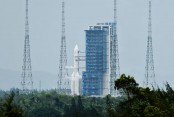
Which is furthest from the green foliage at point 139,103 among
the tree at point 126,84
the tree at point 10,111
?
the tree at point 10,111

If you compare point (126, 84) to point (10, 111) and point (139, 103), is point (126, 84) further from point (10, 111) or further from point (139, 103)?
point (10, 111)

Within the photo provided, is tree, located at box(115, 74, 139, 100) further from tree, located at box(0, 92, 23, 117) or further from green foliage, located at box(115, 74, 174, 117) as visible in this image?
tree, located at box(0, 92, 23, 117)

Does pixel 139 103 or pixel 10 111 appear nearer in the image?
pixel 10 111

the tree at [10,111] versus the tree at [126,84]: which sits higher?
the tree at [126,84]

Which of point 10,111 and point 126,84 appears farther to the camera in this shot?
point 126,84

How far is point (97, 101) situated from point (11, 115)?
92010 mm

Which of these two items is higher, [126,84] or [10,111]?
[126,84]

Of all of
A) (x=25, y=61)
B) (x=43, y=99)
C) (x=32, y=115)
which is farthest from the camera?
(x=25, y=61)

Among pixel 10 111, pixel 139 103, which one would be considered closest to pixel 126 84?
pixel 139 103

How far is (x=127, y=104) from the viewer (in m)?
50.4

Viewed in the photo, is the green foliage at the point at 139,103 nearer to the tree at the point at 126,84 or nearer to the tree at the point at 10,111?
the tree at the point at 126,84

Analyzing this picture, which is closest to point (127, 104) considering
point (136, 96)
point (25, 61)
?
point (136, 96)

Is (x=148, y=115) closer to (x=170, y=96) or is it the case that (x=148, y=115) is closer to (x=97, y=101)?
(x=170, y=96)

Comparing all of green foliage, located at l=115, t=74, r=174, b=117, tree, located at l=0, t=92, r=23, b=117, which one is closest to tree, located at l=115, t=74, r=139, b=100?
green foliage, located at l=115, t=74, r=174, b=117
